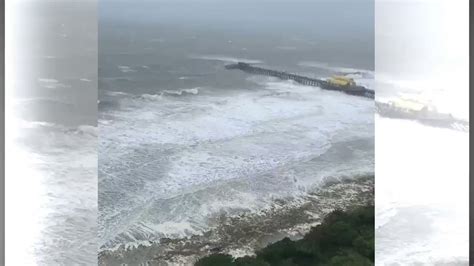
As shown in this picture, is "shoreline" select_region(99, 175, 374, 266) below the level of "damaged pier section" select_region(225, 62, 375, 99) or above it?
below

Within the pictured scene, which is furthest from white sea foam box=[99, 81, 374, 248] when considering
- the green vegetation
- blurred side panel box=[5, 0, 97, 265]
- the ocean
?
blurred side panel box=[5, 0, 97, 265]

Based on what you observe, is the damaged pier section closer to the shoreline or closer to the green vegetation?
the shoreline

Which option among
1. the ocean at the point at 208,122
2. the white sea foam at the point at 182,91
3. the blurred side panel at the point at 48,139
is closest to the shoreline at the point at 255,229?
the ocean at the point at 208,122

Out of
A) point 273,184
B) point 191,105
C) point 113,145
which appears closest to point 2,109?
point 113,145

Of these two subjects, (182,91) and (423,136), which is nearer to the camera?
(423,136)

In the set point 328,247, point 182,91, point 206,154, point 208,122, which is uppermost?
point 182,91

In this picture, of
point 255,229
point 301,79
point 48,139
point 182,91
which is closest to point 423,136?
point 301,79

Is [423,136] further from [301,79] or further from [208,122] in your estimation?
[208,122]
